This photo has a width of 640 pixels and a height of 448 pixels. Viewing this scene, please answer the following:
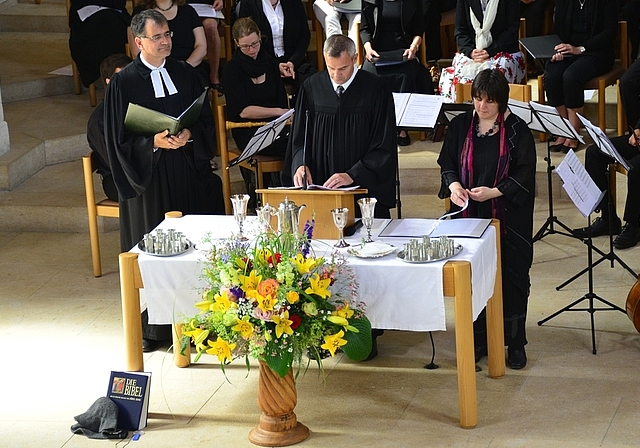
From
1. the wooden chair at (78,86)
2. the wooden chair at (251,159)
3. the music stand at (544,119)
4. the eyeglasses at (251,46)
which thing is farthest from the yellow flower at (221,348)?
the wooden chair at (78,86)

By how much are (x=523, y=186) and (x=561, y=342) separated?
3.25 ft

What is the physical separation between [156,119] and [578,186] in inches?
88.1

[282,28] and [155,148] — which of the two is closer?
[155,148]

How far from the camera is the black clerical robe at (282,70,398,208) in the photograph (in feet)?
20.1

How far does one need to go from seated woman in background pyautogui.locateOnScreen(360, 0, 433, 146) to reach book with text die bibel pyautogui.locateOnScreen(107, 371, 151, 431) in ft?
14.6

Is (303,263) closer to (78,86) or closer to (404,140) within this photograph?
(404,140)

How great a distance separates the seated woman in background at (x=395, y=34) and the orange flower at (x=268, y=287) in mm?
4714

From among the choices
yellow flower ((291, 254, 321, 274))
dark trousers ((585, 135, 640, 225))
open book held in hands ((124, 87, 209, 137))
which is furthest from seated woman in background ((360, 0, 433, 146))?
yellow flower ((291, 254, 321, 274))

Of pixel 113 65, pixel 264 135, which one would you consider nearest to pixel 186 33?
pixel 113 65

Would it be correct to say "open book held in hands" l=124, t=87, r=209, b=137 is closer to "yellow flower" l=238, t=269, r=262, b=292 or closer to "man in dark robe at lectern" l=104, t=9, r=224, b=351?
"man in dark robe at lectern" l=104, t=9, r=224, b=351

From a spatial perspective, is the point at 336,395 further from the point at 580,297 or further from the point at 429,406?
the point at 580,297

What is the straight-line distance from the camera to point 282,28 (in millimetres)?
9188

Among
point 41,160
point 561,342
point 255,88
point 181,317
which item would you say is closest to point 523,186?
point 561,342

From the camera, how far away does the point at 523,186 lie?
5664 millimetres
